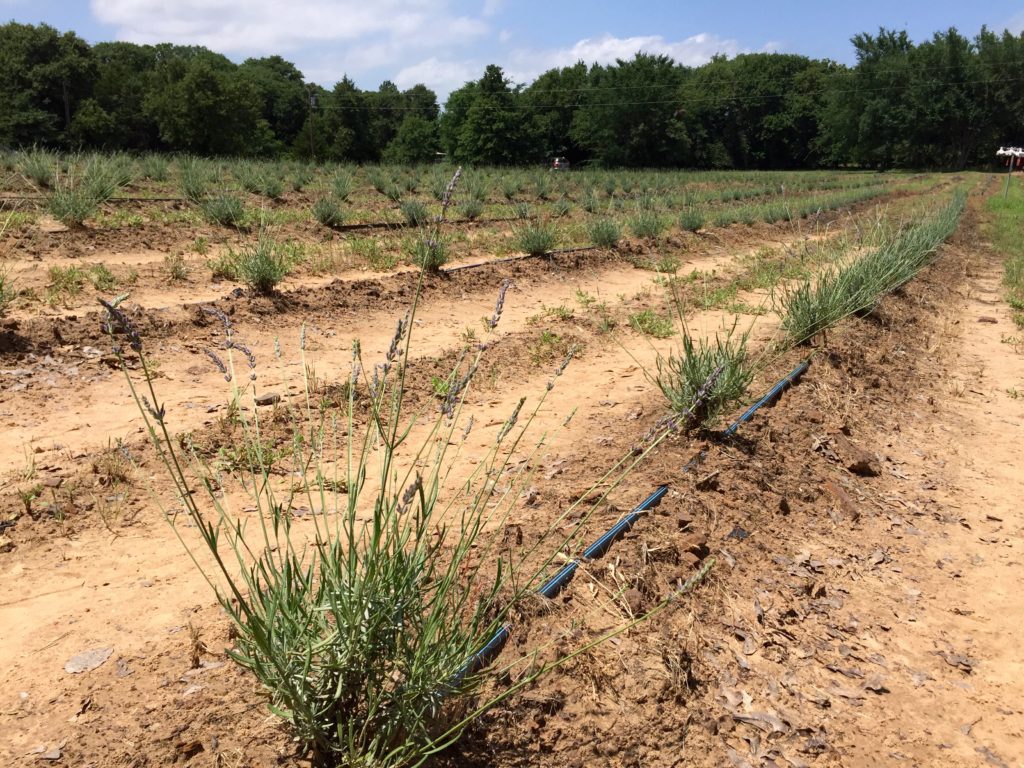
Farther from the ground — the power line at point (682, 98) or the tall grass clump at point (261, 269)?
the power line at point (682, 98)

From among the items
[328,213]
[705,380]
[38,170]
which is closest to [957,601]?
[705,380]

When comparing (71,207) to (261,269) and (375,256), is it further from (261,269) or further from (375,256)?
(261,269)

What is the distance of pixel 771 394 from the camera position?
480cm

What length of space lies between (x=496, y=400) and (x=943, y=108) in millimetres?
68711

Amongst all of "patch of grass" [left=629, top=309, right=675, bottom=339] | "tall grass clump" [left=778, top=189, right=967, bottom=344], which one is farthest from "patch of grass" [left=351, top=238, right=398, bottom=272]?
"tall grass clump" [left=778, top=189, right=967, bottom=344]

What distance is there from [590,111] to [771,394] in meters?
61.4

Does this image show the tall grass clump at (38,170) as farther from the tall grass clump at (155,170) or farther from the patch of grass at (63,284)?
the patch of grass at (63,284)

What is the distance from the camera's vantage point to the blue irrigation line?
4125mm

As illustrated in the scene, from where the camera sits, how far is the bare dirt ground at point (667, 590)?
2074 mm

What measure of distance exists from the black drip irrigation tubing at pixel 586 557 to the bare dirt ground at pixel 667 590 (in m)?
0.06

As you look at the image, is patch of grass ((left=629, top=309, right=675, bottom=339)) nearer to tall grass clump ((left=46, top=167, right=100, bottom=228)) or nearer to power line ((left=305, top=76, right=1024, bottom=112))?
tall grass clump ((left=46, top=167, right=100, bottom=228))

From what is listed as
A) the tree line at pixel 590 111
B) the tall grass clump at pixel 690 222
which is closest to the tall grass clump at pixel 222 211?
the tall grass clump at pixel 690 222

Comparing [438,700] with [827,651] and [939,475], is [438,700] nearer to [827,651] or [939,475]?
[827,651]

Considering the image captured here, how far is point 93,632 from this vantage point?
241cm
